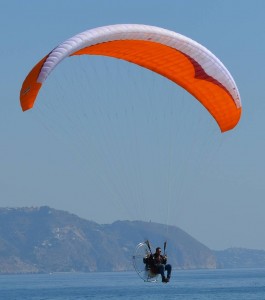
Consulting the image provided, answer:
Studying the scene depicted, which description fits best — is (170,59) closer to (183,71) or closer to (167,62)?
(167,62)

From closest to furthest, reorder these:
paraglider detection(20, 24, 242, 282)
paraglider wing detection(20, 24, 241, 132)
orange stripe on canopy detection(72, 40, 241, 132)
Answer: paraglider wing detection(20, 24, 241, 132) → paraglider detection(20, 24, 242, 282) → orange stripe on canopy detection(72, 40, 241, 132)

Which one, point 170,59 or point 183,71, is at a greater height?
point 170,59

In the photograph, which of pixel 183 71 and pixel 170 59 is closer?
pixel 170 59

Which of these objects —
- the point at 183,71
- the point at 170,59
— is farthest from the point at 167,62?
the point at 183,71

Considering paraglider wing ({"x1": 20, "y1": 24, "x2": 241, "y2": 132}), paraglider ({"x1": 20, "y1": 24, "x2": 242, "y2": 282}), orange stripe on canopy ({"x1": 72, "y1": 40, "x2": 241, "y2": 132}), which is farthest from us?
orange stripe on canopy ({"x1": 72, "y1": 40, "x2": 241, "y2": 132})

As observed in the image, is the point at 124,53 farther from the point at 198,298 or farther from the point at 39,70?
the point at 198,298

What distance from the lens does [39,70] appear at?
27.6 metres

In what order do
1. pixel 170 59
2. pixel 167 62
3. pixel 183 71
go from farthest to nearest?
pixel 183 71
pixel 167 62
pixel 170 59

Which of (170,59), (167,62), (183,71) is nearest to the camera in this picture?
(170,59)

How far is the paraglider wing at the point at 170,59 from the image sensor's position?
28469 mm

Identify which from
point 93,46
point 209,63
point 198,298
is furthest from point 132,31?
point 198,298

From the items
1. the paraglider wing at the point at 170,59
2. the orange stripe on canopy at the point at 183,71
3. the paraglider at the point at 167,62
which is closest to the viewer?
the paraglider wing at the point at 170,59

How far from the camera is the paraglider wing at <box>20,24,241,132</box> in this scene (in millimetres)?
28469

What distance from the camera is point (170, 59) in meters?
31.5
